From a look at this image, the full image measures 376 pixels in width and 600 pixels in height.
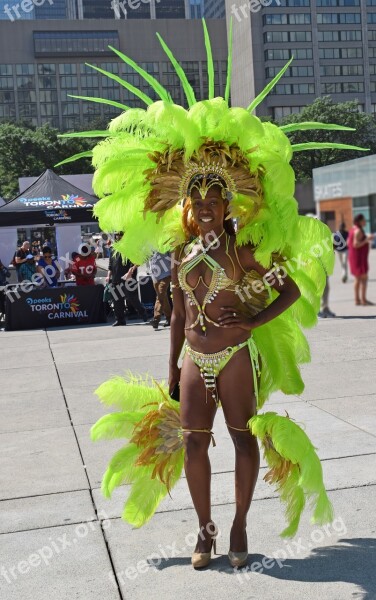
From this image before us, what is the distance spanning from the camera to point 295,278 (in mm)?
3844

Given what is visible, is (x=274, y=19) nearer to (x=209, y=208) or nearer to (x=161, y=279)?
(x=161, y=279)

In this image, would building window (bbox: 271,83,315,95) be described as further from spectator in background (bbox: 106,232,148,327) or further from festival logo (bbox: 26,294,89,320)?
spectator in background (bbox: 106,232,148,327)

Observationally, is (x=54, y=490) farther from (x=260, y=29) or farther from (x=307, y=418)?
(x=260, y=29)

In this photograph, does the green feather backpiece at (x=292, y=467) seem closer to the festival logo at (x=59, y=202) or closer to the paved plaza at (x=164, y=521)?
the paved plaza at (x=164, y=521)

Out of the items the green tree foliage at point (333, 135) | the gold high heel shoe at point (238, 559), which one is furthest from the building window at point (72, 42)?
the gold high heel shoe at point (238, 559)

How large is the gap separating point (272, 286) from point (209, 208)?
480mm

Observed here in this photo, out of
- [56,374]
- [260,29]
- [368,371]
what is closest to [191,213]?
[368,371]

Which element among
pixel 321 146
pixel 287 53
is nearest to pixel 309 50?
pixel 287 53

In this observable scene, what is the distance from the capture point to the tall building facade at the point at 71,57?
142m

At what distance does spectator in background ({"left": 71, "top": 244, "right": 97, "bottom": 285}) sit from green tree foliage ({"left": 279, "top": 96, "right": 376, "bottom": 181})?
184 feet

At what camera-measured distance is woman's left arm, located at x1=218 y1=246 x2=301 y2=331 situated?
11.4 ft

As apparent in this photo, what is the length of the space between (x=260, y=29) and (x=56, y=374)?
12182 cm

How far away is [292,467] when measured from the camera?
345 cm

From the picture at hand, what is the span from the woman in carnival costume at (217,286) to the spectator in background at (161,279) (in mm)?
7617
